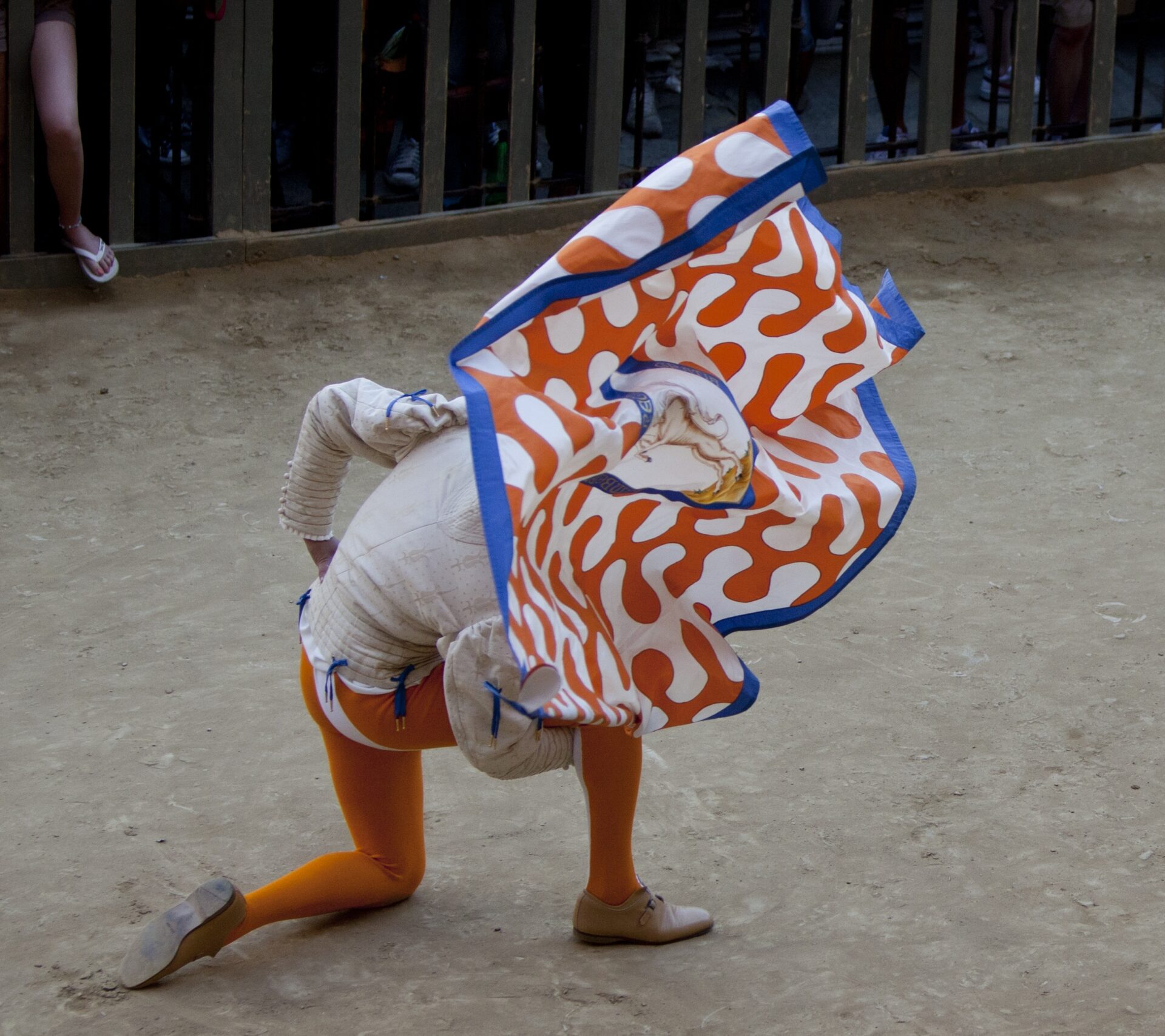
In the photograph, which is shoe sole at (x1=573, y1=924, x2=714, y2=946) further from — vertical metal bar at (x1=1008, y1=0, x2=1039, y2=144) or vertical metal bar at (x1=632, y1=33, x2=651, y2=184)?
vertical metal bar at (x1=1008, y1=0, x2=1039, y2=144)

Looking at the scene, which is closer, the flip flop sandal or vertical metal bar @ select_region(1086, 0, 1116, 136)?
the flip flop sandal

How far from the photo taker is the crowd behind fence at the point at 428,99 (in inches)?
249

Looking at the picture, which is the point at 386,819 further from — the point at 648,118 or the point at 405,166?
the point at 648,118

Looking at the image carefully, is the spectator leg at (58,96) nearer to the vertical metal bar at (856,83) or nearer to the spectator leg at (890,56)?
the vertical metal bar at (856,83)

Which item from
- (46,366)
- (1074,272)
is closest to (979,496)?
(1074,272)

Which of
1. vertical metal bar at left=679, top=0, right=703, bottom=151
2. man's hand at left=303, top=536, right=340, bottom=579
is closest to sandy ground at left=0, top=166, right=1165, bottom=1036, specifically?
man's hand at left=303, top=536, right=340, bottom=579

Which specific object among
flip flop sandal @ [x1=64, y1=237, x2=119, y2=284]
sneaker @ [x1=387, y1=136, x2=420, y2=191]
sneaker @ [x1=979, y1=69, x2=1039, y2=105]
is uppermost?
sneaker @ [x1=979, y1=69, x2=1039, y2=105]

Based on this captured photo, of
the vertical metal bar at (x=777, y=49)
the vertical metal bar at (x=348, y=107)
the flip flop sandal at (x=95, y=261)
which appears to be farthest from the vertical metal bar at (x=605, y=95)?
the flip flop sandal at (x=95, y=261)

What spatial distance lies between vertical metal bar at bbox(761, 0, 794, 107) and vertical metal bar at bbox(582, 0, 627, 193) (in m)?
0.70

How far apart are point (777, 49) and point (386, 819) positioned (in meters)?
5.37

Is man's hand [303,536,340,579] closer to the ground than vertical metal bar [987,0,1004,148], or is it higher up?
closer to the ground

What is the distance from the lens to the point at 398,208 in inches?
288

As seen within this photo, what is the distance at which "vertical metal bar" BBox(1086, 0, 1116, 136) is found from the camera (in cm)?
760

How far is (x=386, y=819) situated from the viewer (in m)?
2.88
